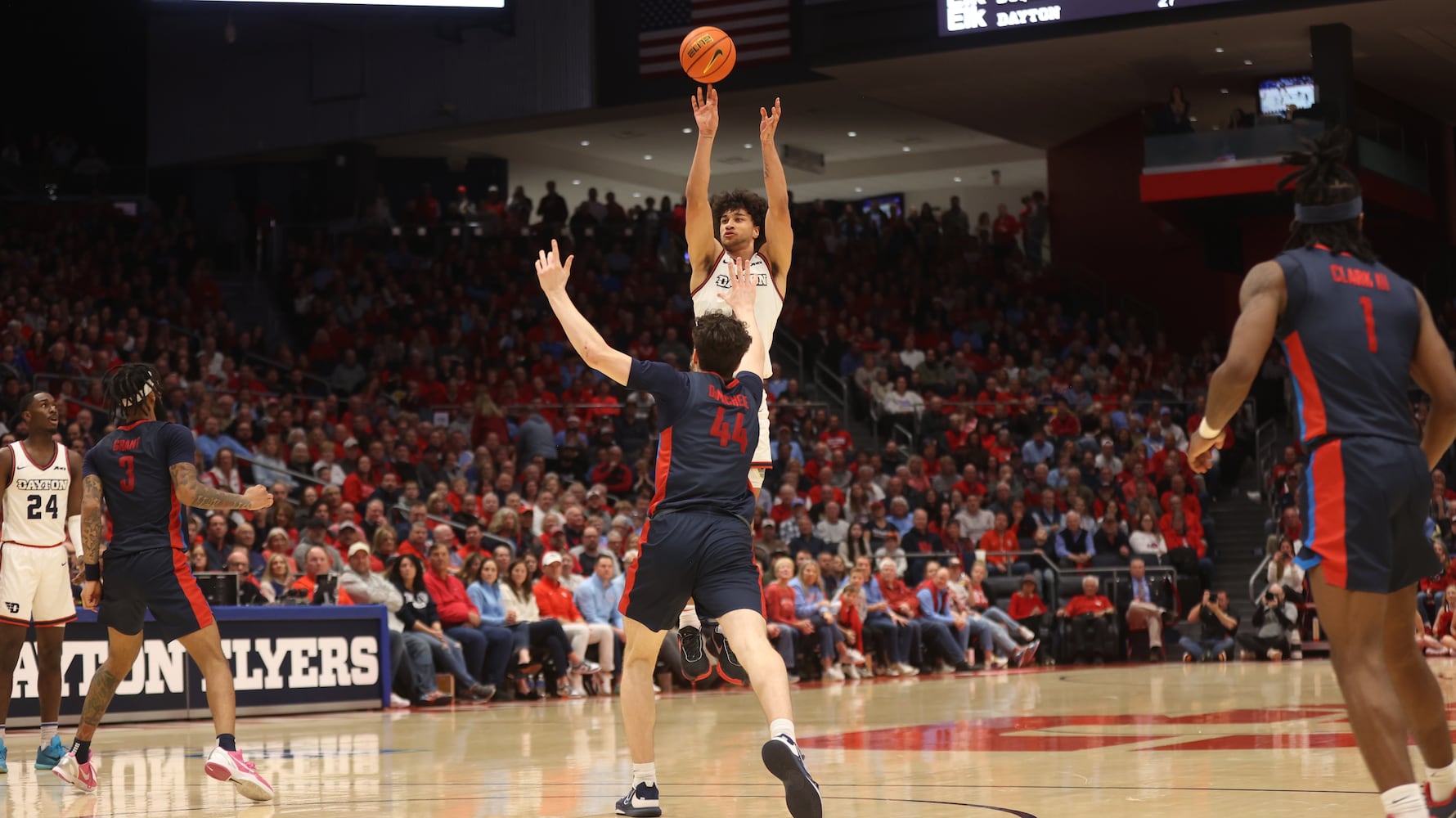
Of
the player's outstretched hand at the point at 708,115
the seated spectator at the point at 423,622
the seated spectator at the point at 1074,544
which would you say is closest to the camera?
the player's outstretched hand at the point at 708,115

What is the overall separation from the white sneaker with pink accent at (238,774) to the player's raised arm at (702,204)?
2.82 m

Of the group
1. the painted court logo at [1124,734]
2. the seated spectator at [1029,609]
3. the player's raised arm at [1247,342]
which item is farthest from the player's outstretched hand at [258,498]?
the seated spectator at [1029,609]

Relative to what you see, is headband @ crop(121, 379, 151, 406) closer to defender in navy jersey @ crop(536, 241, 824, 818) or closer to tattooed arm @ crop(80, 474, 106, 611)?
tattooed arm @ crop(80, 474, 106, 611)

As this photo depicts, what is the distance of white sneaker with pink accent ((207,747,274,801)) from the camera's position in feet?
21.9

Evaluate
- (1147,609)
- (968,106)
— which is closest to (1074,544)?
(1147,609)

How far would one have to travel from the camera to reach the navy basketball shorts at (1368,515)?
4340 mm

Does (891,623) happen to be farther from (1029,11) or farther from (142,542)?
(142,542)

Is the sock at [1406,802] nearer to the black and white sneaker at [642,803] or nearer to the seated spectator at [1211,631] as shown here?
the black and white sneaker at [642,803]

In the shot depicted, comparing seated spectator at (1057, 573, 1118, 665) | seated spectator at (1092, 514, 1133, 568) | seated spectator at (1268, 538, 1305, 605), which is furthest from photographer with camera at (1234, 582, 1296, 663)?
seated spectator at (1092, 514, 1133, 568)

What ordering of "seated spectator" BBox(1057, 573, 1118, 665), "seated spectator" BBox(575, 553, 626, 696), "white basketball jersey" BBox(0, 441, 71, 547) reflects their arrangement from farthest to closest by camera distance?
"seated spectator" BBox(1057, 573, 1118, 665) → "seated spectator" BBox(575, 553, 626, 696) → "white basketball jersey" BBox(0, 441, 71, 547)

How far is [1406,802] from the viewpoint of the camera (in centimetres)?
417

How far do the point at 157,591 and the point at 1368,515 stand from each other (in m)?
5.15

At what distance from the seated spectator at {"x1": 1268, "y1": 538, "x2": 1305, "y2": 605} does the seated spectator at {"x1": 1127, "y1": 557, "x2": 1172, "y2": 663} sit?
142cm

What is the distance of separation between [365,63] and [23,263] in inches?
279
